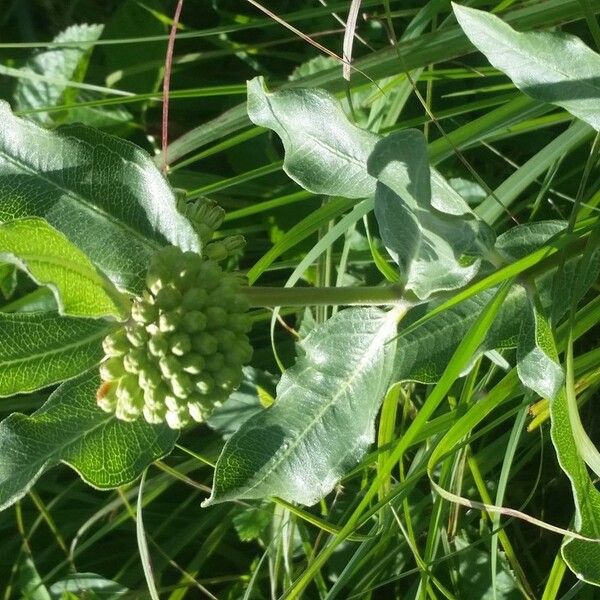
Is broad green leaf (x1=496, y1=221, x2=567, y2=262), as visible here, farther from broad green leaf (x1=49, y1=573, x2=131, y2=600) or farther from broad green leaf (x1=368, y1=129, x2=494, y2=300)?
broad green leaf (x1=49, y1=573, x2=131, y2=600)

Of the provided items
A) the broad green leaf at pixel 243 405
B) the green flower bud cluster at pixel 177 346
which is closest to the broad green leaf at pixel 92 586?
the broad green leaf at pixel 243 405

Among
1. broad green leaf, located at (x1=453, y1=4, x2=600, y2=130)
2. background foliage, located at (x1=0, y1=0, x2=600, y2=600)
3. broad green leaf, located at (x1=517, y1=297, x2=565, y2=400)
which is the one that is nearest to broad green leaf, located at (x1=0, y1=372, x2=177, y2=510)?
background foliage, located at (x1=0, y1=0, x2=600, y2=600)

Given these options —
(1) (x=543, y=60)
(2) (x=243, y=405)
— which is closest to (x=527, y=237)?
(1) (x=543, y=60)

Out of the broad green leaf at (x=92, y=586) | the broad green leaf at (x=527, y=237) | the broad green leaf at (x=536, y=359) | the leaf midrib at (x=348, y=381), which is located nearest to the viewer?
the broad green leaf at (x=536, y=359)

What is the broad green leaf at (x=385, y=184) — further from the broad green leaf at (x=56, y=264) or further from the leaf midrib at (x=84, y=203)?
the broad green leaf at (x=56, y=264)

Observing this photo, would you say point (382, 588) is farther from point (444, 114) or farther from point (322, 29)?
point (322, 29)

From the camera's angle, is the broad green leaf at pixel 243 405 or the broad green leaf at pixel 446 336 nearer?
the broad green leaf at pixel 446 336
